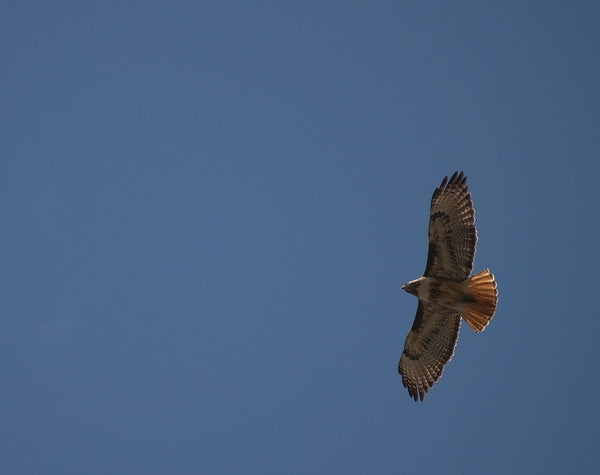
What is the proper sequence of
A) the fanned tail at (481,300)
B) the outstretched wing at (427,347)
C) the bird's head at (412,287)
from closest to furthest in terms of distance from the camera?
1. the fanned tail at (481,300)
2. the bird's head at (412,287)
3. the outstretched wing at (427,347)

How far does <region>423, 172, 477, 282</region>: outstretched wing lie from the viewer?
12070mm

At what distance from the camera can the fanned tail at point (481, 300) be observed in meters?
12.0

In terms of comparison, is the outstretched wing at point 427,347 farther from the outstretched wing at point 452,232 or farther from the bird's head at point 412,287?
the outstretched wing at point 452,232

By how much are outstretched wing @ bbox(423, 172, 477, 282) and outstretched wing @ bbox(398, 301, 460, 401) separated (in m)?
0.96

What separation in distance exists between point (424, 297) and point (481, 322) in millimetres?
1035

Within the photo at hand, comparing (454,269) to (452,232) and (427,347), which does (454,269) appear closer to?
(452,232)

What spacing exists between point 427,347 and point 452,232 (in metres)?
2.55

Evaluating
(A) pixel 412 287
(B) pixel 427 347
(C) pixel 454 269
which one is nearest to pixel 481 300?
(C) pixel 454 269

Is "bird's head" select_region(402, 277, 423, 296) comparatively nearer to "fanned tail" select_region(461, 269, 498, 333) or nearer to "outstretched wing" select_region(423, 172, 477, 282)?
"outstretched wing" select_region(423, 172, 477, 282)

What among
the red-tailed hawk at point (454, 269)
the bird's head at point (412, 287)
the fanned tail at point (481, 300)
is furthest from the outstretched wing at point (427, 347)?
the fanned tail at point (481, 300)

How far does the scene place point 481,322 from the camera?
12242mm

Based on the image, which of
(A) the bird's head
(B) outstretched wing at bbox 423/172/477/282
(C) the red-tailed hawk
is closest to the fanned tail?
(C) the red-tailed hawk

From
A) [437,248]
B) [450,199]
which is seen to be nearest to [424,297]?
[437,248]

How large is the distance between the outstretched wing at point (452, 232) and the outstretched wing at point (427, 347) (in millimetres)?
958
